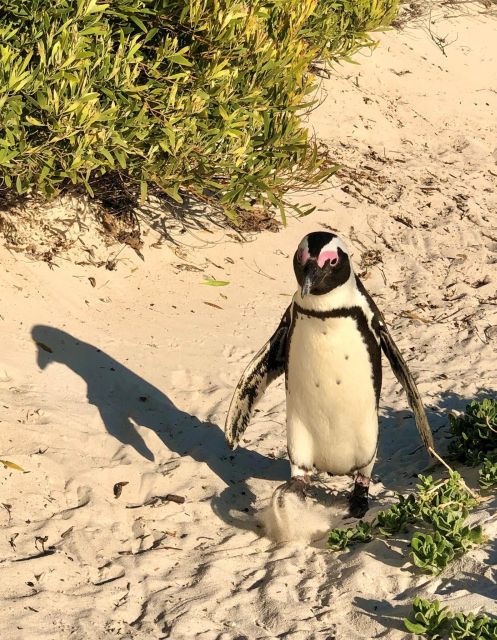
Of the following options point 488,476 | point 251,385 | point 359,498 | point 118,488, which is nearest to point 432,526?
point 488,476

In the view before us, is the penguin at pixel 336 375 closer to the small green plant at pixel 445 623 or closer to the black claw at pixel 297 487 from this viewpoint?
the black claw at pixel 297 487

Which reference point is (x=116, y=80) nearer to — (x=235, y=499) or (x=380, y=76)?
(x=235, y=499)

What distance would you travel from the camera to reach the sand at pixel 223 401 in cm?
389

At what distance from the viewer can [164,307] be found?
7.17 m

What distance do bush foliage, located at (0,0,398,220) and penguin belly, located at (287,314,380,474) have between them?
75.9 inches

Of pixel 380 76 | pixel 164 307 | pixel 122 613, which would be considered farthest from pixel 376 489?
pixel 380 76

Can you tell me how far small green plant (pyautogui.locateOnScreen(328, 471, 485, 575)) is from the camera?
379 cm

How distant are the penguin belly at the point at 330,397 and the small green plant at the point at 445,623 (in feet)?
4.57

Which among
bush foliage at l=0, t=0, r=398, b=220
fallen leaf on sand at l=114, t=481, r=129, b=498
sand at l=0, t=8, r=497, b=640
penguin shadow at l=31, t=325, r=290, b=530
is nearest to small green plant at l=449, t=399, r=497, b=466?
sand at l=0, t=8, r=497, b=640

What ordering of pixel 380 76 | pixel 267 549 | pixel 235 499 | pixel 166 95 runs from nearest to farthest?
1. pixel 267 549
2. pixel 235 499
3. pixel 166 95
4. pixel 380 76

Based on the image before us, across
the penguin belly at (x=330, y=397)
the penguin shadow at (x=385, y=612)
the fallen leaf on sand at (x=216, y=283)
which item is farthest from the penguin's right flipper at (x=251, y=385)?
the fallen leaf on sand at (x=216, y=283)

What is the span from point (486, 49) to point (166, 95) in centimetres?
702

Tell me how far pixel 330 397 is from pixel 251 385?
22.0 inches

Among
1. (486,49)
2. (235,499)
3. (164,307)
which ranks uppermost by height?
(486,49)
